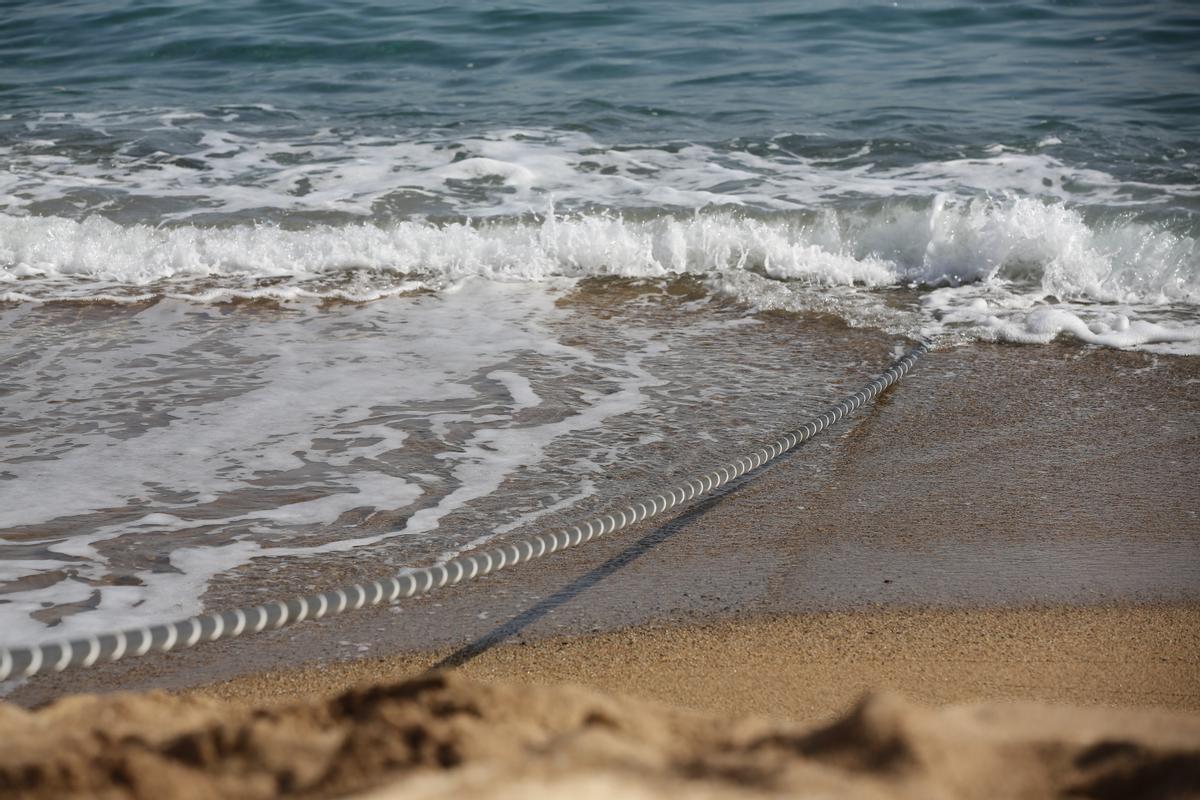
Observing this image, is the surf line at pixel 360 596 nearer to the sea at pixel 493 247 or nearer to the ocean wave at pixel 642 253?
the sea at pixel 493 247

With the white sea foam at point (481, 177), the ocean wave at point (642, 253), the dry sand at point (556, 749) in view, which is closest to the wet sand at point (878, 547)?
the dry sand at point (556, 749)

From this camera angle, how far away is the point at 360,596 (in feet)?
7.64

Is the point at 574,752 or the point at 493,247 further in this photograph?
the point at 493,247

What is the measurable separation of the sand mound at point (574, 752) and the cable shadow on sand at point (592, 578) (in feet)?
3.84

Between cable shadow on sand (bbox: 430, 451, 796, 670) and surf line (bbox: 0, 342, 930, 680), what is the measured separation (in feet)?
0.14

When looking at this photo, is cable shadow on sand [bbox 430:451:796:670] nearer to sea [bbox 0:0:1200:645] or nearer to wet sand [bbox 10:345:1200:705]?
wet sand [bbox 10:345:1200:705]

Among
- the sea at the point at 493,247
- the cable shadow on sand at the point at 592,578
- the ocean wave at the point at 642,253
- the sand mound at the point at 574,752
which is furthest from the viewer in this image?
the ocean wave at the point at 642,253

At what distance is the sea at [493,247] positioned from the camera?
3.49 metres

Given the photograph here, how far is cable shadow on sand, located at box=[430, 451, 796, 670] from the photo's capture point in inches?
103

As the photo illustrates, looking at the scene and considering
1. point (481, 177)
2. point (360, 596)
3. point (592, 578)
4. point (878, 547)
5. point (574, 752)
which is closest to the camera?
point (574, 752)

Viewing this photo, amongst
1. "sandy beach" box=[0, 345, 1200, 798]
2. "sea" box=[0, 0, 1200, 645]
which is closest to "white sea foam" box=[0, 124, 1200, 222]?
"sea" box=[0, 0, 1200, 645]

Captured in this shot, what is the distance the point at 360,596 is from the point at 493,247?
4.57 metres

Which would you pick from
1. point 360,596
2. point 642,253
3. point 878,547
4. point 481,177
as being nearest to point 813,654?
point 878,547

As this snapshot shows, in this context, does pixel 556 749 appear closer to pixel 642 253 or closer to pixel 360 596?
pixel 360 596
